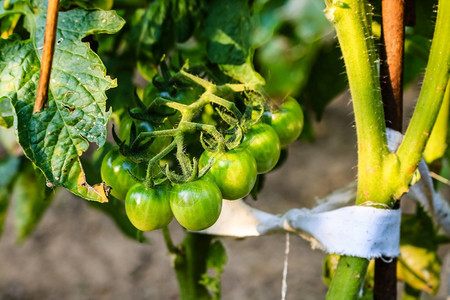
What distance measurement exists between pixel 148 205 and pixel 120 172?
7 cm

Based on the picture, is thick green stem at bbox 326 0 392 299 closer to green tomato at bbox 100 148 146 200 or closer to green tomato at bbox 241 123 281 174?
green tomato at bbox 241 123 281 174

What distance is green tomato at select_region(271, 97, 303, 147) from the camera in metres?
0.67

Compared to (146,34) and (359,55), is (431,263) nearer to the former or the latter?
(359,55)

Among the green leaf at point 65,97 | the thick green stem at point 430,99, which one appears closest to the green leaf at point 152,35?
the green leaf at point 65,97

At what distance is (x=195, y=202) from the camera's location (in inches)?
21.6

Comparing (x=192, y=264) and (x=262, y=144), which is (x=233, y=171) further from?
(x=192, y=264)

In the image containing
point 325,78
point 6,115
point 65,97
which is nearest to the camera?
point 65,97

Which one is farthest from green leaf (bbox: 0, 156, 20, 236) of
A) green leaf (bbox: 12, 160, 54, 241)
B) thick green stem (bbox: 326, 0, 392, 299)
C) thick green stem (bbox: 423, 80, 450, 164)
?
thick green stem (bbox: 423, 80, 450, 164)

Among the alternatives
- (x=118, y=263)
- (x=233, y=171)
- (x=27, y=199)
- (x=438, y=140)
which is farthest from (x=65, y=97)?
(x=118, y=263)

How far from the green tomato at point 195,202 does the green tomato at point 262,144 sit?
0.07m

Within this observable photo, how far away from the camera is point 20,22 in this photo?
2.60ft

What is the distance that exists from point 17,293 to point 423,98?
88.5 inches

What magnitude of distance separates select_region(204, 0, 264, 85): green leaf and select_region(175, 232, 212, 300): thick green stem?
0.34m

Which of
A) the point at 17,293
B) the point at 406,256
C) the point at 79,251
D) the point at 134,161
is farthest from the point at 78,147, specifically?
the point at 79,251
